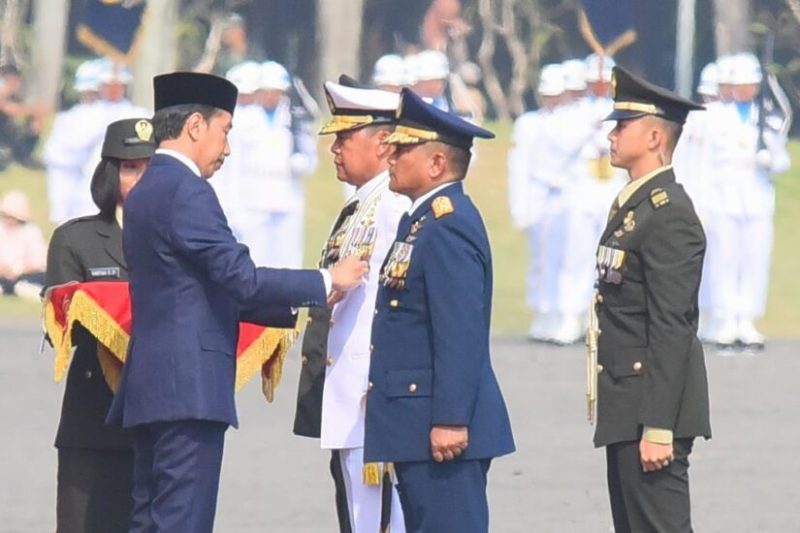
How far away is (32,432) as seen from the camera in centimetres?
992

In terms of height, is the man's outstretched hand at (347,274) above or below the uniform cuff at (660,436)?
above

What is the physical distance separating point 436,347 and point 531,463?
391cm

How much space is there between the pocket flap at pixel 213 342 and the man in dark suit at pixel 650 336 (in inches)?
44.6

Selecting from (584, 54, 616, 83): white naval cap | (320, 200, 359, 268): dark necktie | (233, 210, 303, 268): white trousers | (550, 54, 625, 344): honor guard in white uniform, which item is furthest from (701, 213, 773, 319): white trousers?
(320, 200, 359, 268): dark necktie

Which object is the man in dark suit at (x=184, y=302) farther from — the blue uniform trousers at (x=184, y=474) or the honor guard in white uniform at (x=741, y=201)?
the honor guard in white uniform at (x=741, y=201)

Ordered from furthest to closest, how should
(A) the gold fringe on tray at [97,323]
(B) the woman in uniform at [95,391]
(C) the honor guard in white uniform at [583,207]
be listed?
1. (C) the honor guard in white uniform at [583,207]
2. (B) the woman in uniform at [95,391]
3. (A) the gold fringe on tray at [97,323]

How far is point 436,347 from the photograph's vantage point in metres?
5.18

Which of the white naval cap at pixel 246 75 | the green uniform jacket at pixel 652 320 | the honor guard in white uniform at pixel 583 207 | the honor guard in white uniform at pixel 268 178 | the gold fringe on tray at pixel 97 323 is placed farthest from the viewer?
the white naval cap at pixel 246 75

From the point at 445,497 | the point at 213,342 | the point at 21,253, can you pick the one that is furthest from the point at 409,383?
the point at 21,253

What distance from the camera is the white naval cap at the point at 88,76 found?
51.8 feet

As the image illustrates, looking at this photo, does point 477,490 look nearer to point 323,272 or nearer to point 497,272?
point 323,272

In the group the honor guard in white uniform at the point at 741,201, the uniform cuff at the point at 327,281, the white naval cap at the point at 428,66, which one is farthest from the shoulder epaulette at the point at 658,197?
the white naval cap at the point at 428,66

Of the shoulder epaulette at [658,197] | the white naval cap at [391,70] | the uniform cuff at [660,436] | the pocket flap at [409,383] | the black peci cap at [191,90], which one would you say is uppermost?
→ the white naval cap at [391,70]

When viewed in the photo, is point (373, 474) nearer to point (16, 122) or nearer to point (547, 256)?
point (547, 256)
